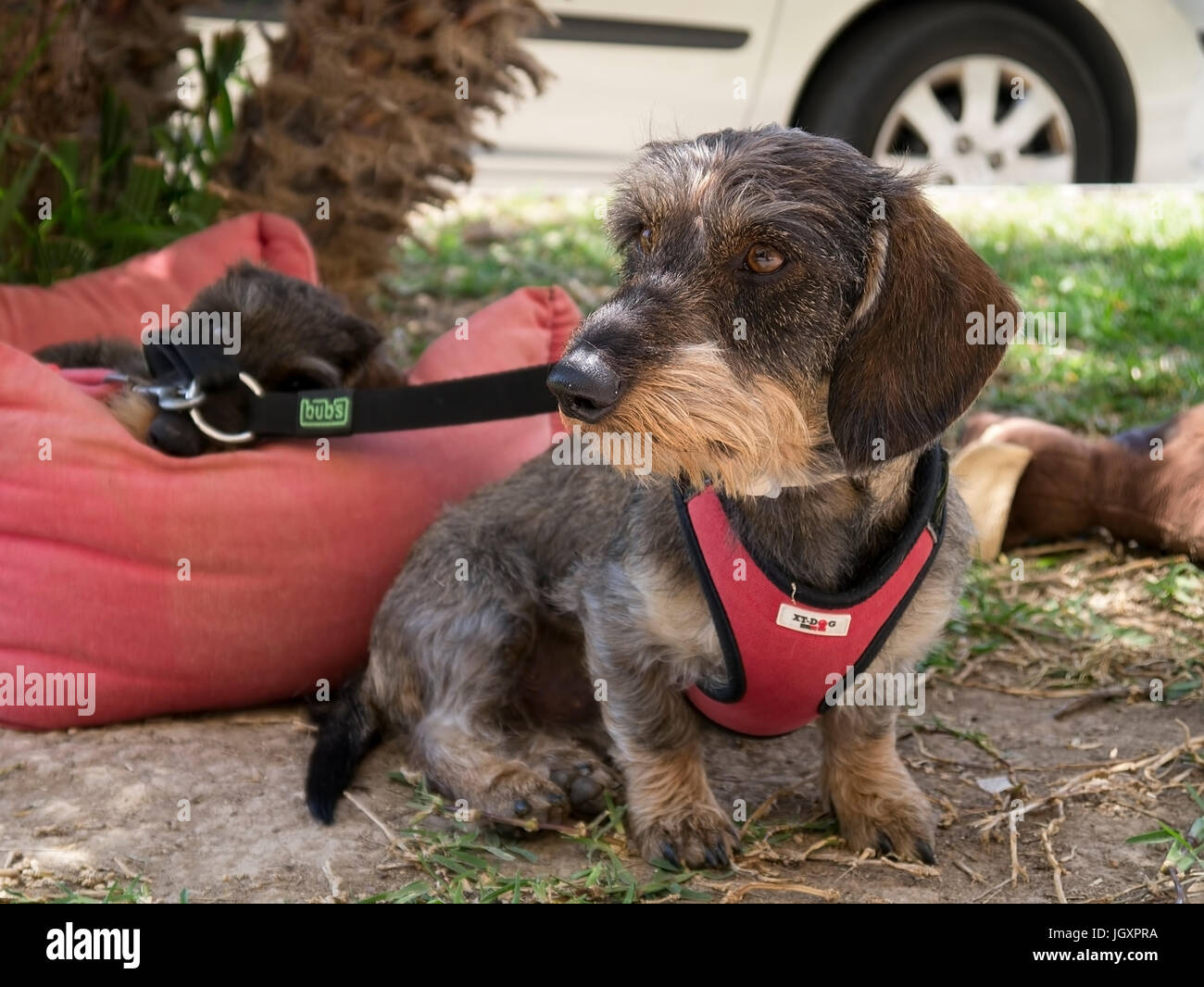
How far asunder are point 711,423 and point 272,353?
1.82m

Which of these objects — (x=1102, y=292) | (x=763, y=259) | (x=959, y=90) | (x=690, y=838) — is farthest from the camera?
(x=959, y=90)

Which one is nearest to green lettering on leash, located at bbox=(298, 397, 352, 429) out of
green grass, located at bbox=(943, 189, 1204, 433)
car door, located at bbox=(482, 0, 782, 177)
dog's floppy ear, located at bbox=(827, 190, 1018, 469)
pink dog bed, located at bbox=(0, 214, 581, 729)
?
pink dog bed, located at bbox=(0, 214, 581, 729)

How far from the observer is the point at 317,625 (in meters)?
4.15

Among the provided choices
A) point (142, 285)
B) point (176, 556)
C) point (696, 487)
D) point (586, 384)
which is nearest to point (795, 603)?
point (696, 487)

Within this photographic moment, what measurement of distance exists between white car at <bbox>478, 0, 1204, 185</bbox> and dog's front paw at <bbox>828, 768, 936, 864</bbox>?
5.65m

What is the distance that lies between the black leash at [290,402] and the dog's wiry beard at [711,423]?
1148 millimetres

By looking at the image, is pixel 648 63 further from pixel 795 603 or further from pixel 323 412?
pixel 795 603

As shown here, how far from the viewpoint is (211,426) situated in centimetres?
412

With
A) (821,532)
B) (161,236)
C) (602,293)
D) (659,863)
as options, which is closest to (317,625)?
(659,863)

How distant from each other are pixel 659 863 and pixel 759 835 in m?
0.33

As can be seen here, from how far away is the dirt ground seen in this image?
130 inches

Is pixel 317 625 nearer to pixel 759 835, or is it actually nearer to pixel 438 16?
pixel 759 835

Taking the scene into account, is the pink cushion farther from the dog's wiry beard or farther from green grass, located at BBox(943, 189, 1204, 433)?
green grass, located at BBox(943, 189, 1204, 433)

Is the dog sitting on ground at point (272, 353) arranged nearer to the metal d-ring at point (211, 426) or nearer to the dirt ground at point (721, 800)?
the metal d-ring at point (211, 426)
